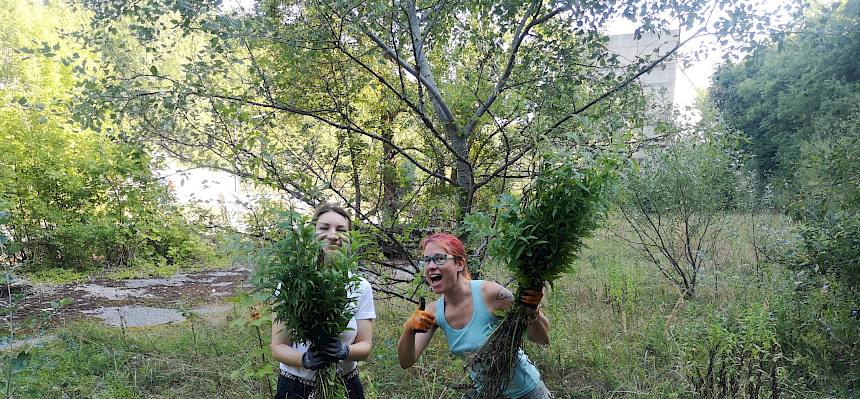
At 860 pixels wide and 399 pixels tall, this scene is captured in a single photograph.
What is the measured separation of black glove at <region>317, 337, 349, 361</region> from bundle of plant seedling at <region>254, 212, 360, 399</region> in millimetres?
22

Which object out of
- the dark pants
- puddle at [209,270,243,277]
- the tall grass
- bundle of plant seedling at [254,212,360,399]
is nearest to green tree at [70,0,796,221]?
the tall grass

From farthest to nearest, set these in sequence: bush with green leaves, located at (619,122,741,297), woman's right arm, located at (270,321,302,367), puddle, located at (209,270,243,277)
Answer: puddle, located at (209,270,243,277), bush with green leaves, located at (619,122,741,297), woman's right arm, located at (270,321,302,367)

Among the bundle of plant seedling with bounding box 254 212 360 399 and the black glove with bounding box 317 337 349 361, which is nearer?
the bundle of plant seedling with bounding box 254 212 360 399

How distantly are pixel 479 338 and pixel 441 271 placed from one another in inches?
13.4

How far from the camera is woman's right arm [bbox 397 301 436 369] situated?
7.82ft

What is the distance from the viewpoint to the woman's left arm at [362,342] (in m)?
2.26

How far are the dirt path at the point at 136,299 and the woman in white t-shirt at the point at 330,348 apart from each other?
13.3ft

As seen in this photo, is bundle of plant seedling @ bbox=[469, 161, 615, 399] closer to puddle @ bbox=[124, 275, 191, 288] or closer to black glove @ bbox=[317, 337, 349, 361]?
black glove @ bbox=[317, 337, 349, 361]

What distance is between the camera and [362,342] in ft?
7.68

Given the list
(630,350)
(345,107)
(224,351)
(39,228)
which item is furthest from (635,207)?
(39,228)

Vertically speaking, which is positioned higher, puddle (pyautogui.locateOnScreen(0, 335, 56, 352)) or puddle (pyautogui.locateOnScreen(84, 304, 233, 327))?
puddle (pyautogui.locateOnScreen(0, 335, 56, 352))

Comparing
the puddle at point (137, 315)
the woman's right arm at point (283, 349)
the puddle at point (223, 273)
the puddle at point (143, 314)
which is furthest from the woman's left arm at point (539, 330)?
the puddle at point (223, 273)

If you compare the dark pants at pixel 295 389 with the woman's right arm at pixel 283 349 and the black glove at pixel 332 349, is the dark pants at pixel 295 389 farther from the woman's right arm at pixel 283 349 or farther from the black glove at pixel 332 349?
the black glove at pixel 332 349

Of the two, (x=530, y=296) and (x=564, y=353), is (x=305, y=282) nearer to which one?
(x=530, y=296)
